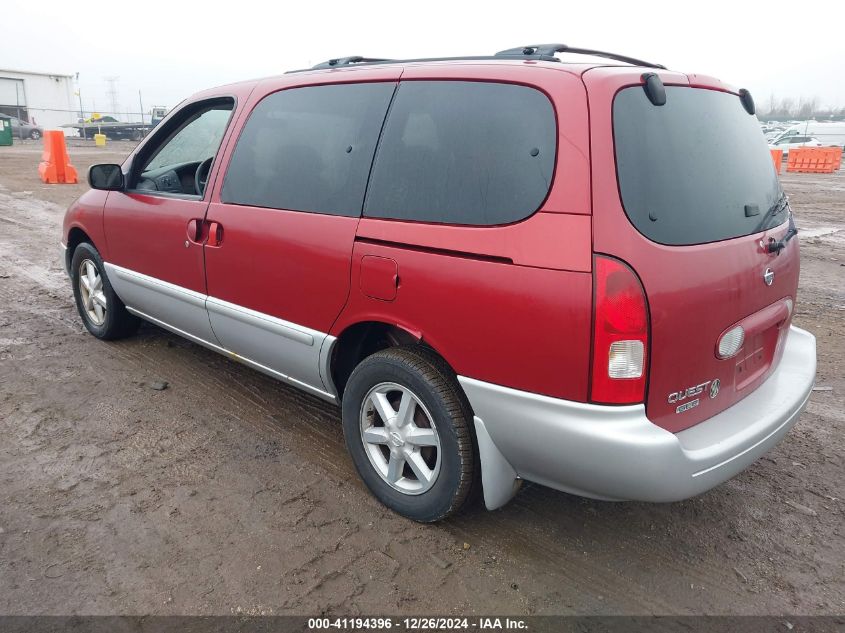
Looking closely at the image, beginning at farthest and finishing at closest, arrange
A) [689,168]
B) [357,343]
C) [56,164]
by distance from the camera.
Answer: [56,164] < [357,343] < [689,168]

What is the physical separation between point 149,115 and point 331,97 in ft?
147

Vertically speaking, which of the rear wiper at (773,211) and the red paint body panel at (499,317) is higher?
the rear wiper at (773,211)

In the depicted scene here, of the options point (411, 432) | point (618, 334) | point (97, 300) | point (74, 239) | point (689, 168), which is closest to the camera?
point (618, 334)

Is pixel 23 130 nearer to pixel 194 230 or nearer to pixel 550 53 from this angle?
pixel 194 230

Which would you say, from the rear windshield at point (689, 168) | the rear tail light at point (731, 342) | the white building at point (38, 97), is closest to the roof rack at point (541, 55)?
the rear windshield at point (689, 168)

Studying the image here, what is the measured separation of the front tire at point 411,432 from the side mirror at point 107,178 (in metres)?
2.34

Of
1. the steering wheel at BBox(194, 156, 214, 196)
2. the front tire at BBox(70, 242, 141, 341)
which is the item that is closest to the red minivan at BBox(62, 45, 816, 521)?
the steering wheel at BBox(194, 156, 214, 196)

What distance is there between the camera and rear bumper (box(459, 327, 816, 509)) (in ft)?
6.92

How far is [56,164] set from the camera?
1502 centimetres

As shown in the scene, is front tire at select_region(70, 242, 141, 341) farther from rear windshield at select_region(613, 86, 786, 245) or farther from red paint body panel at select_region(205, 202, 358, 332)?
rear windshield at select_region(613, 86, 786, 245)

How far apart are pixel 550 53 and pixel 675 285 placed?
1.14 m

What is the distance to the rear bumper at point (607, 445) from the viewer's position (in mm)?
2109

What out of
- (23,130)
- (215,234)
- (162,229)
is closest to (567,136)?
(215,234)

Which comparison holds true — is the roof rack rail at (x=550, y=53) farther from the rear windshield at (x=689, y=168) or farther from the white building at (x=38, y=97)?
the white building at (x=38, y=97)
